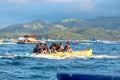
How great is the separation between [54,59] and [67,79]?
145ft

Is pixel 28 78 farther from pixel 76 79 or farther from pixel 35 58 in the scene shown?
pixel 35 58

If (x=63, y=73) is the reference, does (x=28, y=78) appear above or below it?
below

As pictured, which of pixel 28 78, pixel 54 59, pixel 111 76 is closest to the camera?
pixel 111 76

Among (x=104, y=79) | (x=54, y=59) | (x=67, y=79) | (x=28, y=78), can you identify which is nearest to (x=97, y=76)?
(x=104, y=79)

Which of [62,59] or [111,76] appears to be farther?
[62,59]

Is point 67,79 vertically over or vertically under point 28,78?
over

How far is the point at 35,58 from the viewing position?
54188mm

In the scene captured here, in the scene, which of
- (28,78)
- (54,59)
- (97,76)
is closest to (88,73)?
(97,76)

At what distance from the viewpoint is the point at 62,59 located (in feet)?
173

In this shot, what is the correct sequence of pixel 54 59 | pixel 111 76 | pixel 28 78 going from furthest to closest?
pixel 54 59 < pixel 28 78 < pixel 111 76

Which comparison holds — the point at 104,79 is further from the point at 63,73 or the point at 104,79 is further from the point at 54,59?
the point at 54,59

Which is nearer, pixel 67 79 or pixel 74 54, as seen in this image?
pixel 67 79

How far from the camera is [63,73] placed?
859cm

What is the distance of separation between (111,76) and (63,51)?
1809 inches
